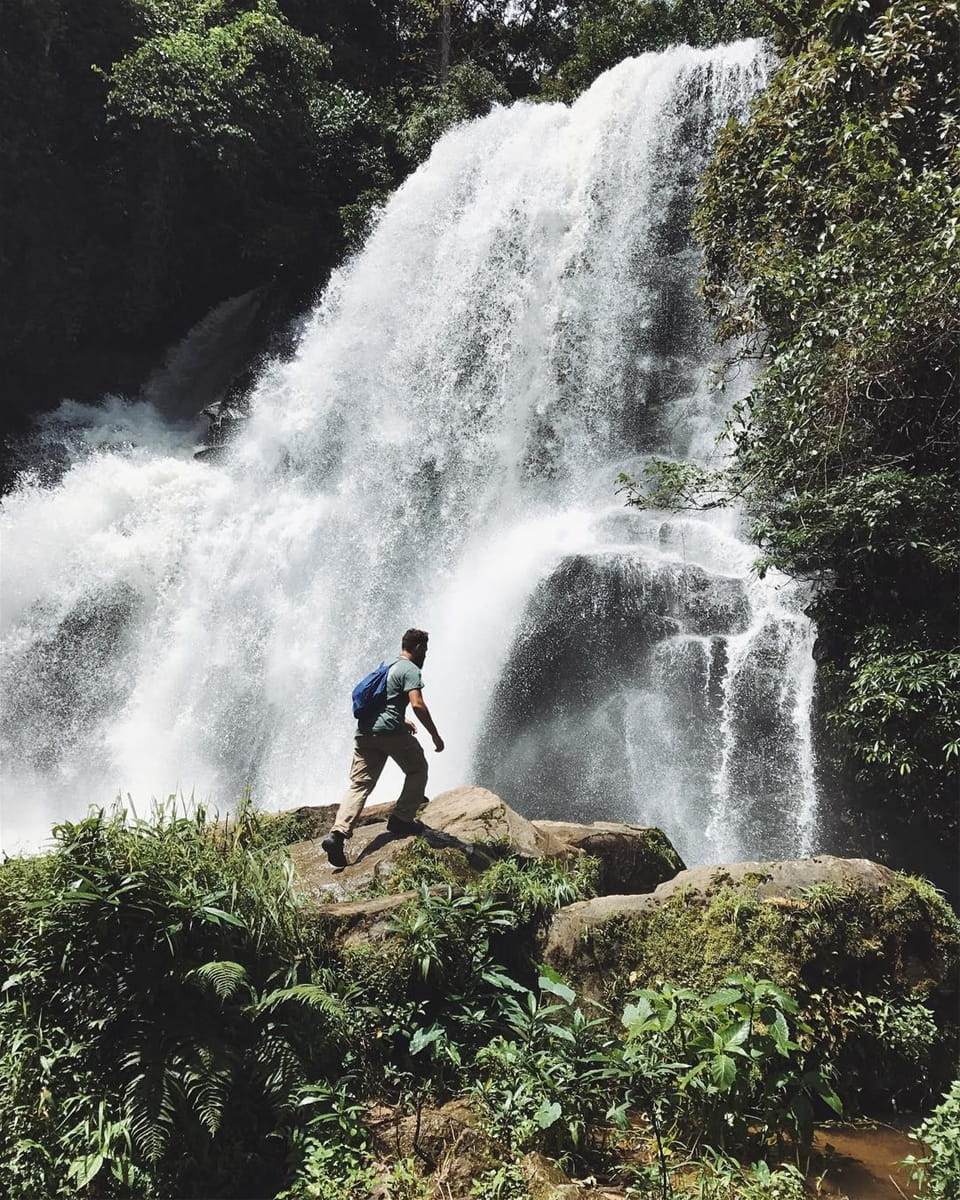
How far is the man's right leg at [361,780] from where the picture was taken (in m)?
5.27

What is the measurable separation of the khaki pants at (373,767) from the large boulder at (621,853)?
1.15m

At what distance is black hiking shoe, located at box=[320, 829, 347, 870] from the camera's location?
517cm

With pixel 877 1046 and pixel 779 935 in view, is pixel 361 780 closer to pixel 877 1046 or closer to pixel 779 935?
pixel 779 935

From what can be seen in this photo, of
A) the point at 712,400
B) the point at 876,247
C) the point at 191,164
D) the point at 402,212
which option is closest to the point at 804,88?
the point at 876,247

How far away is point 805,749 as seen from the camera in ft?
28.3

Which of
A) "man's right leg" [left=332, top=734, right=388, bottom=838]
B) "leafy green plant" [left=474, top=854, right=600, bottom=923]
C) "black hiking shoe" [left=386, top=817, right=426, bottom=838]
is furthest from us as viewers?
"black hiking shoe" [left=386, top=817, right=426, bottom=838]

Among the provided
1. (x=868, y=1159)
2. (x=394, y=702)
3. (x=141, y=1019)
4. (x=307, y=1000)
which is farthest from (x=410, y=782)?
(x=868, y=1159)

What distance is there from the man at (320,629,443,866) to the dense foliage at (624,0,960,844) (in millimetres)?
3584

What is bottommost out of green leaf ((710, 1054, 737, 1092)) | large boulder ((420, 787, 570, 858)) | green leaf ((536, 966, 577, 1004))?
green leaf ((710, 1054, 737, 1092))

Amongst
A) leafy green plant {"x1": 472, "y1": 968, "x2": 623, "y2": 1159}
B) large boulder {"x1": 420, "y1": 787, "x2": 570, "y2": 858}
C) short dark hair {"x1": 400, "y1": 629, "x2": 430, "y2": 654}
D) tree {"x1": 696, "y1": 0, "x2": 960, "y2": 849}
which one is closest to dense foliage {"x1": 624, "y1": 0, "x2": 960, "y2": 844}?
tree {"x1": 696, "y1": 0, "x2": 960, "y2": 849}

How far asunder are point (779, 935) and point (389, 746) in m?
2.44

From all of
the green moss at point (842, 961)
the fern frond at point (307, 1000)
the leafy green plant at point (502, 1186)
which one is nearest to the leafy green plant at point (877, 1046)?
the green moss at point (842, 961)

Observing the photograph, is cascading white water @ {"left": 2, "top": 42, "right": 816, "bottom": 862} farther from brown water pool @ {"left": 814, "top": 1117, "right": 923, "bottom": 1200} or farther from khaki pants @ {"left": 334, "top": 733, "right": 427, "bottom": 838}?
brown water pool @ {"left": 814, "top": 1117, "right": 923, "bottom": 1200}

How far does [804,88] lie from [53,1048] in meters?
9.49
